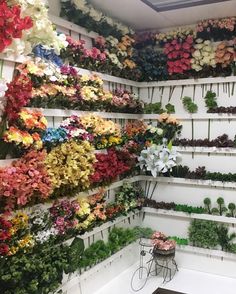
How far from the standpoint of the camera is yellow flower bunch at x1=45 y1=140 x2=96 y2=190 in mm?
2928

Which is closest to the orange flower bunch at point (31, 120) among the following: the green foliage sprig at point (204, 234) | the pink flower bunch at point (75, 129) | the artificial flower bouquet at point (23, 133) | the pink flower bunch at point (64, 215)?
the artificial flower bouquet at point (23, 133)

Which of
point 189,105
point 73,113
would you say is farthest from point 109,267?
point 189,105

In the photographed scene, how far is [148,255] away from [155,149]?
137 cm

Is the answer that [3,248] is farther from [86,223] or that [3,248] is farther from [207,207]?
[207,207]

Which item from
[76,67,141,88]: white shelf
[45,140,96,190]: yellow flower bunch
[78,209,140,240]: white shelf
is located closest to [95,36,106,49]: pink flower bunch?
[76,67,141,88]: white shelf

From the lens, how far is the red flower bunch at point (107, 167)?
3548mm

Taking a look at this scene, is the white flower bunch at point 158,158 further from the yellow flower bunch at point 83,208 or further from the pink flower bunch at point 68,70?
the pink flower bunch at point 68,70

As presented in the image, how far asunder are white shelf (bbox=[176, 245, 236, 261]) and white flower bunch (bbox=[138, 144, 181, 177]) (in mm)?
956

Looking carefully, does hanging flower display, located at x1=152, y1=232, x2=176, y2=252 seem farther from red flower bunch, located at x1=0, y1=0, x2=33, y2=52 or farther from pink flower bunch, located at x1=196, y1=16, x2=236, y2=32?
red flower bunch, located at x1=0, y1=0, x2=33, y2=52

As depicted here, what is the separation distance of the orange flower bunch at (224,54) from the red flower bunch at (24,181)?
8.11 ft

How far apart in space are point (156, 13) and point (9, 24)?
2230 mm

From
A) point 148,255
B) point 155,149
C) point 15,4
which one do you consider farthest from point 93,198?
point 15,4

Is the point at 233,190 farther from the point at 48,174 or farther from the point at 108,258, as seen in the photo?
the point at 48,174

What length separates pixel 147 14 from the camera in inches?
165
